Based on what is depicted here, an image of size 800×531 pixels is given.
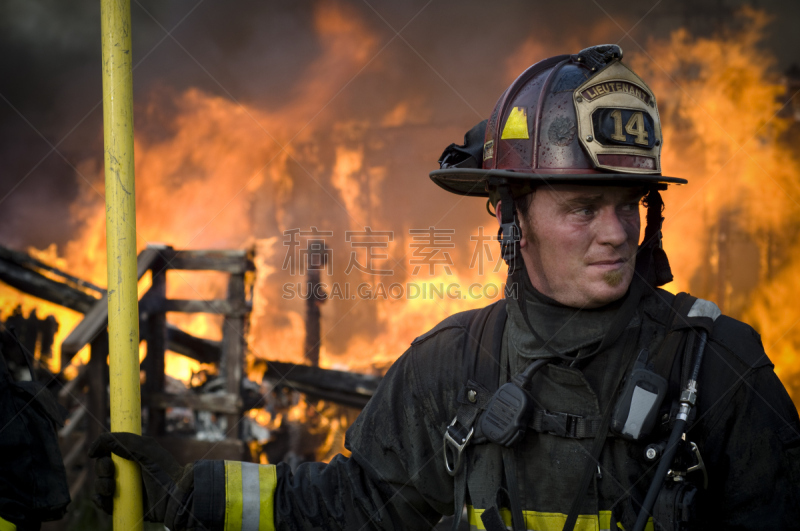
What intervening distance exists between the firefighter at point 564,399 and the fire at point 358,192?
605 cm

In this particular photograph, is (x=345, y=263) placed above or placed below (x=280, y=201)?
below

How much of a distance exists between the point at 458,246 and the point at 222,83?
14.2 feet

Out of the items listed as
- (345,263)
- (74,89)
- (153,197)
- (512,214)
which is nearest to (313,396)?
(345,263)

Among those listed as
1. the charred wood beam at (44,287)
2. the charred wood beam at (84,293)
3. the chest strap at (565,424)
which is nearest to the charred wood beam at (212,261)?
the charred wood beam at (84,293)

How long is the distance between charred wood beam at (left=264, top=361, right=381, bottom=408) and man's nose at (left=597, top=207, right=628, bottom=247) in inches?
180

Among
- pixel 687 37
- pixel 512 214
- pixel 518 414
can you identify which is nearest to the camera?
pixel 518 414

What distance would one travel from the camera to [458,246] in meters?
9.48


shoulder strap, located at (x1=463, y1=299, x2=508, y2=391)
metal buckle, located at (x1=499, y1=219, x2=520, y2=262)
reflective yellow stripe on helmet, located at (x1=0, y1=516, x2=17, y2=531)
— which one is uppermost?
metal buckle, located at (x1=499, y1=219, x2=520, y2=262)

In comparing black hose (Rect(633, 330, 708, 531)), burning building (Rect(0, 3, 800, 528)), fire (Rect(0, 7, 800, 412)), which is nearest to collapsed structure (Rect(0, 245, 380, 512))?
burning building (Rect(0, 3, 800, 528))

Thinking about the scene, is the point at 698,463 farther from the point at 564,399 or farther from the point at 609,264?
the point at 609,264

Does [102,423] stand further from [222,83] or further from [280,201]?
[222,83]

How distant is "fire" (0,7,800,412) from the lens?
27.8 feet

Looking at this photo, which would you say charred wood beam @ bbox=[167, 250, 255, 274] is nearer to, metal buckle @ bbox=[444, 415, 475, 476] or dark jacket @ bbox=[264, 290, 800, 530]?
dark jacket @ bbox=[264, 290, 800, 530]

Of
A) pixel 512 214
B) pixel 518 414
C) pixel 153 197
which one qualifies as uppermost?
pixel 153 197
